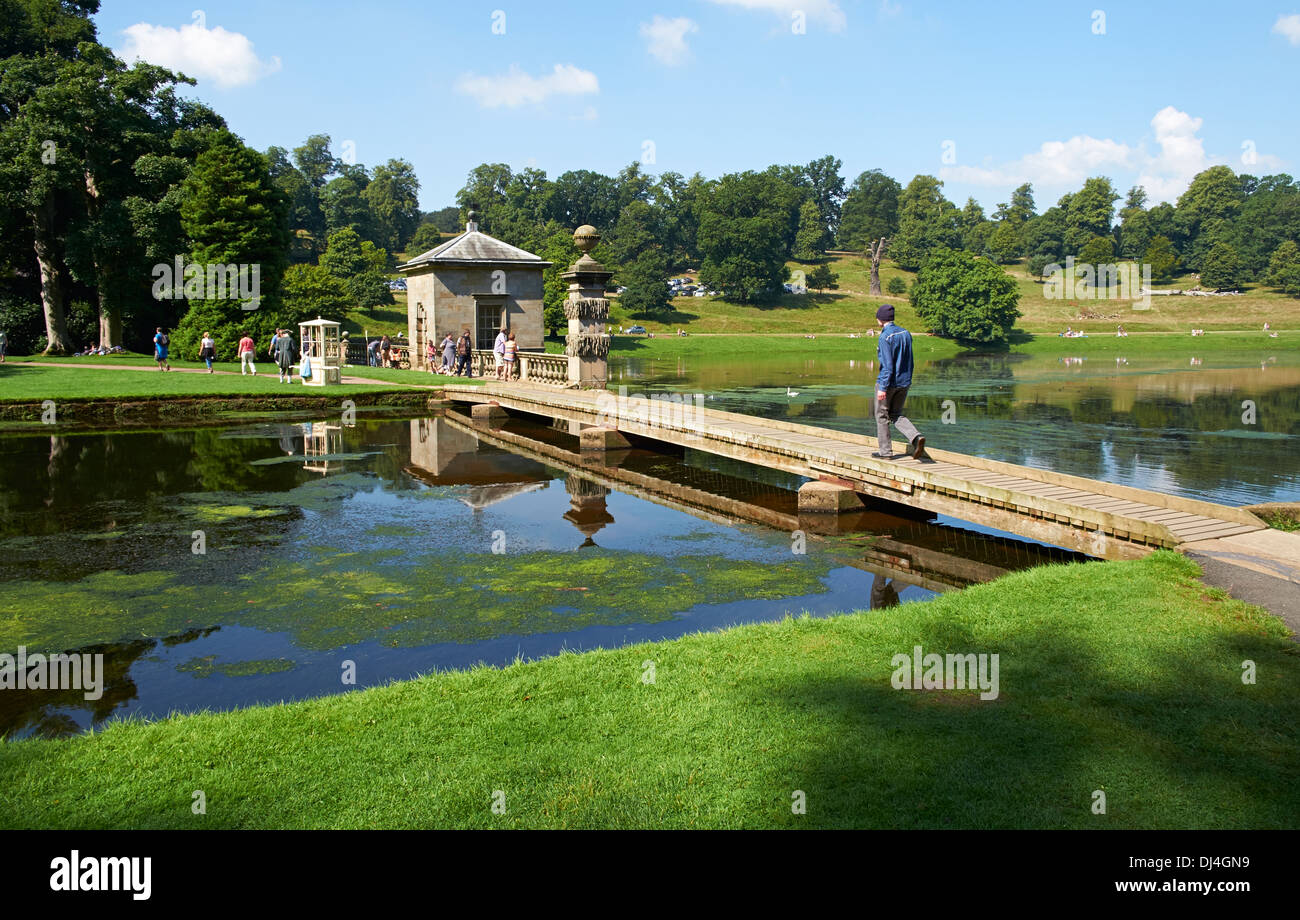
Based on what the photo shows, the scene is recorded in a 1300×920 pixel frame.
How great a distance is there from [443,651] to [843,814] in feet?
17.4

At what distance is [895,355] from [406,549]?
303 inches

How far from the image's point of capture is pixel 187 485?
59.3 ft

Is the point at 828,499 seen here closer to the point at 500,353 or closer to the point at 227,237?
the point at 500,353

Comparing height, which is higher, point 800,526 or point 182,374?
point 182,374

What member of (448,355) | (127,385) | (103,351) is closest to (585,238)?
(448,355)

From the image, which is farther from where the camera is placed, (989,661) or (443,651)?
(443,651)

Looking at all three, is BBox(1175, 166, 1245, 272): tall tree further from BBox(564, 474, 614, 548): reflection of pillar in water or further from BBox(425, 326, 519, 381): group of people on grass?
BBox(564, 474, 614, 548): reflection of pillar in water

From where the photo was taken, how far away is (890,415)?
1447 centimetres

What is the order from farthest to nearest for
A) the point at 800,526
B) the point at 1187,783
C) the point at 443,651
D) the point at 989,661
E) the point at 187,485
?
the point at 187,485
the point at 800,526
the point at 443,651
the point at 989,661
the point at 1187,783

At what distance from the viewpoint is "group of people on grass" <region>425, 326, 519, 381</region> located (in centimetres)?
3359

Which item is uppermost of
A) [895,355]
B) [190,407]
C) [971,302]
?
[971,302]

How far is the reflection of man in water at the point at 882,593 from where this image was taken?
10.8 meters
